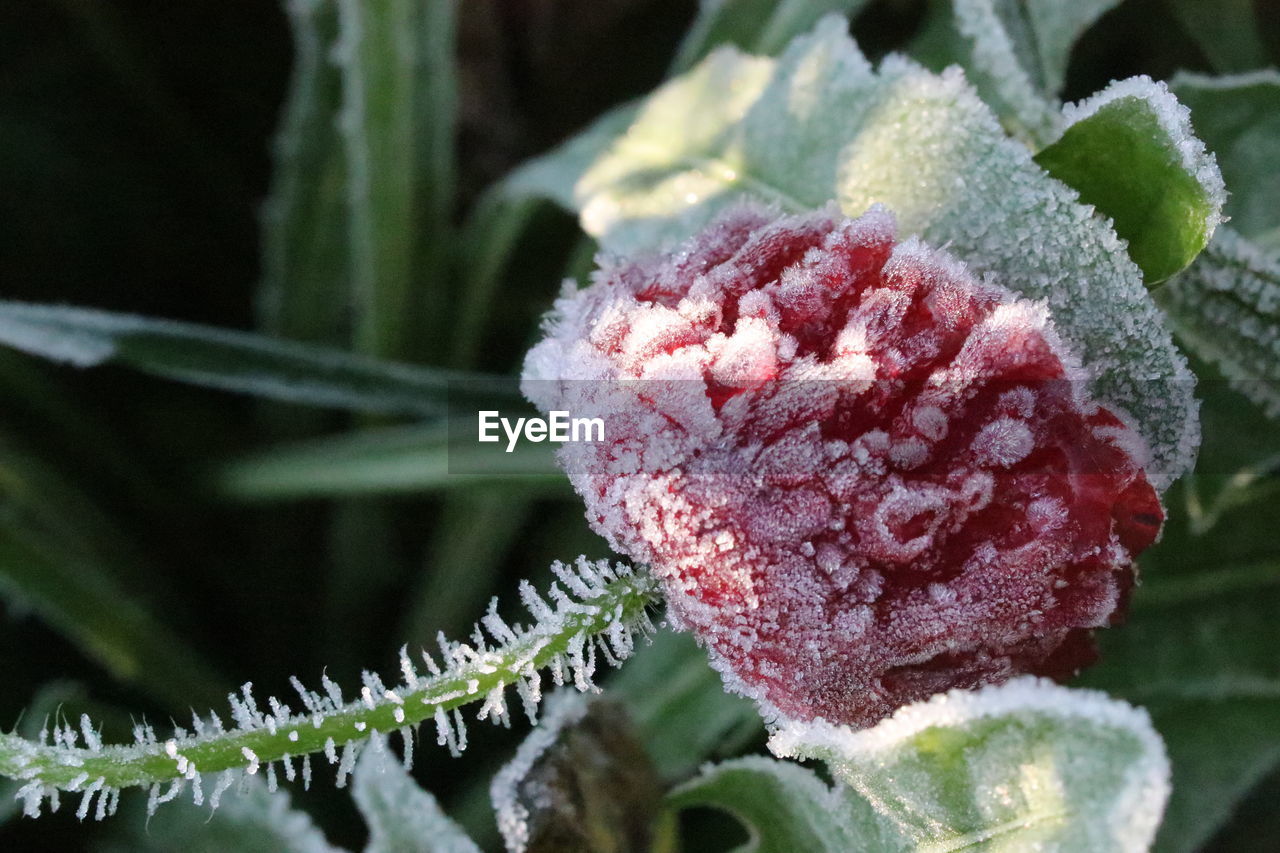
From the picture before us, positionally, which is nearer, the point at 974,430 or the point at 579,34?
the point at 974,430

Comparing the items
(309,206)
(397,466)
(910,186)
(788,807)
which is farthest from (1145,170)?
(309,206)

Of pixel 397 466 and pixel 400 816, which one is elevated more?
pixel 397 466

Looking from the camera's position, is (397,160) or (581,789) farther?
(397,160)

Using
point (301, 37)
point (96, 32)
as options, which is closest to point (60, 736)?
point (301, 37)

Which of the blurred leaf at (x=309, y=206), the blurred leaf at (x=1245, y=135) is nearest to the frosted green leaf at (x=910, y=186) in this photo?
the blurred leaf at (x=1245, y=135)

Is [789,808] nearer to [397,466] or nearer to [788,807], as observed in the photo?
[788,807]

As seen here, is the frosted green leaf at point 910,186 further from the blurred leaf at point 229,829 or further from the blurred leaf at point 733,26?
the blurred leaf at point 229,829

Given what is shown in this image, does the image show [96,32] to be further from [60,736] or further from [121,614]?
[60,736]
